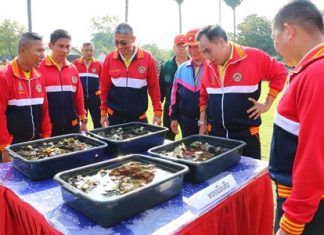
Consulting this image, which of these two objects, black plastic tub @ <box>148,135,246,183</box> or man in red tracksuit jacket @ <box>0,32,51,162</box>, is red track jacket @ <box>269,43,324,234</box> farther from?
man in red tracksuit jacket @ <box>0,32,51,162</box>

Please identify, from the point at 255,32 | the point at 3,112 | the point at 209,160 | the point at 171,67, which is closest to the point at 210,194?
the point at 209,160

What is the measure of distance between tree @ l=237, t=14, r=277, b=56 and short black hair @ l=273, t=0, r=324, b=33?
45.5m

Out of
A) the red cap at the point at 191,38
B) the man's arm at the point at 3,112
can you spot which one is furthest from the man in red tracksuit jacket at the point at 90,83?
the man's arm at the point at 3,112

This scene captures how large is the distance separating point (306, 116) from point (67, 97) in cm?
265

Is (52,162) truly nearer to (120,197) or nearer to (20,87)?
(120,197)

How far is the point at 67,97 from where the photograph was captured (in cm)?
328

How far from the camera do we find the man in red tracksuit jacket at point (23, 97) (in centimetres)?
257

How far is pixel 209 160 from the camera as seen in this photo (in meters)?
1.79

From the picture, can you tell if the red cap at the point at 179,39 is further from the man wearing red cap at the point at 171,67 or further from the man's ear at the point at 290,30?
the man's ear at the point at 290,30

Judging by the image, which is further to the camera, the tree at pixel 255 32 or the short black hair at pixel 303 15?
the tree at pixel 255 32

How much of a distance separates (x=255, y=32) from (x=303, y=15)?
4871 cm

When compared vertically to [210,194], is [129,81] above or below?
above

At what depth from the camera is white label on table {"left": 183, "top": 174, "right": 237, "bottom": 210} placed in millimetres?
1537

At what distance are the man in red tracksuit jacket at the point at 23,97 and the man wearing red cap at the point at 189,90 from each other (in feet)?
4.51
